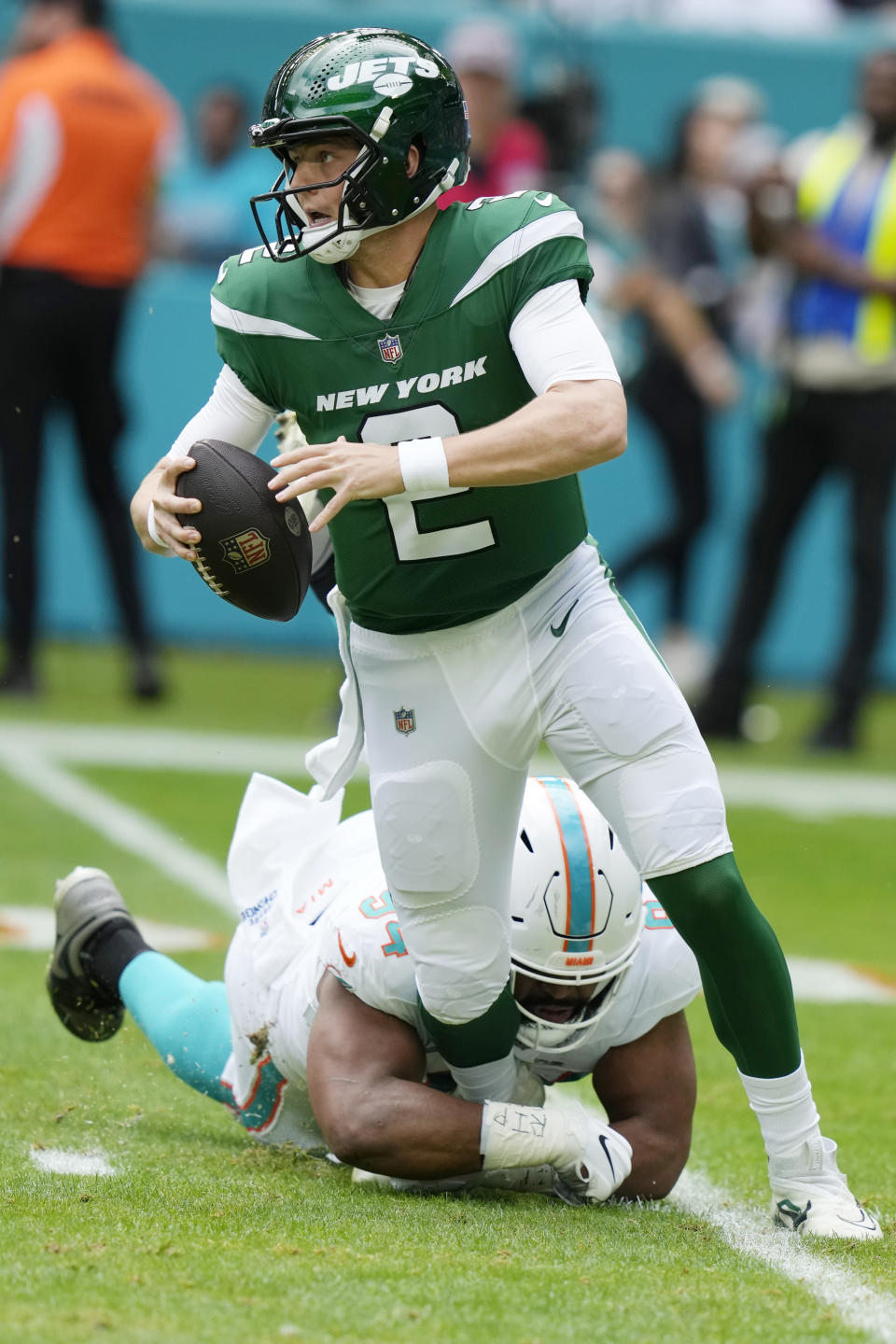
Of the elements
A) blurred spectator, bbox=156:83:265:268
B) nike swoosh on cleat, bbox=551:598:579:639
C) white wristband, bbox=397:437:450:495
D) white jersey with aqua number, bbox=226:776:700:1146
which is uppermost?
white wristband, bbox=397:437:450:495

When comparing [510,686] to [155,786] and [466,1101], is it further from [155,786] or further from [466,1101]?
[155,786]

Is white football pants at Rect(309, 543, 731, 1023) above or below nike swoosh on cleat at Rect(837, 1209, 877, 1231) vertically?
above

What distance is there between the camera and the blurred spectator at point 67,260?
321 inches

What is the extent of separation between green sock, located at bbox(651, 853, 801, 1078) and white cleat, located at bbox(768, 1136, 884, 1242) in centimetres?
14

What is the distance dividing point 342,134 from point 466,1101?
158 cm

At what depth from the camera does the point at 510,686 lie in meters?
3.31

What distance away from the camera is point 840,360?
791 cm

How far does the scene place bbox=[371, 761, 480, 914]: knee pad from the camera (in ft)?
10.9

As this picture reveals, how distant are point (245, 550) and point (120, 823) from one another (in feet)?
11.2

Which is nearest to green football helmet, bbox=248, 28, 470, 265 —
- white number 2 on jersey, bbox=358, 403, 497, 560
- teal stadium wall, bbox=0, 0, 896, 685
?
white number 2 on jersey, bbox=358, 403, 497, 560

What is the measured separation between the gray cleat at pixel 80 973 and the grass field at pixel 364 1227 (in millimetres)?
87

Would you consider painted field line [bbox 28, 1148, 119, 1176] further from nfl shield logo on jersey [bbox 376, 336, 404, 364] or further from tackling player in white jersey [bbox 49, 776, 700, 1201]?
nfl shield logo on jersey [bbox 376, 336, 404, 364]

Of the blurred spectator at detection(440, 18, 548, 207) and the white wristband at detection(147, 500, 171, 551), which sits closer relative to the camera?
the white wristband at detection(147, 500, 171, 551)

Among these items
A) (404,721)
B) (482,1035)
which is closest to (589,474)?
(404,721)
